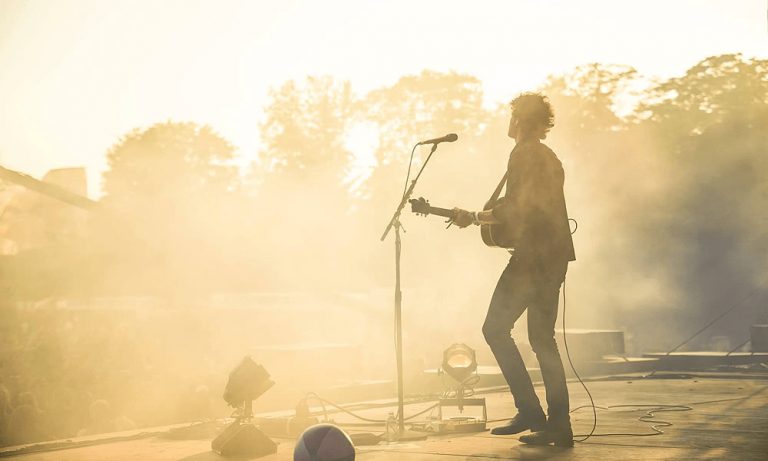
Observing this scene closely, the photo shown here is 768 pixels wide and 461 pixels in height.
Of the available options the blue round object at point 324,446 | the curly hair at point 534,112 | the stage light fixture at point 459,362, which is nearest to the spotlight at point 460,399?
the stage light fixture at point 459,362

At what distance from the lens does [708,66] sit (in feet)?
134

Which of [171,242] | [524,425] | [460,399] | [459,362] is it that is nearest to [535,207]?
[524,425]

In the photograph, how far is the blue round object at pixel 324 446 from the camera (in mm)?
5387

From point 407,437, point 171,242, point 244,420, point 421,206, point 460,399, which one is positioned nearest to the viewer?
point 421,206

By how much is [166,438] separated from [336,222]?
28.1 meters

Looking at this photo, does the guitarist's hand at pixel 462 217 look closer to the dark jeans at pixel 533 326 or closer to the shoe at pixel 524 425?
the dark jeans at pixel 533 326

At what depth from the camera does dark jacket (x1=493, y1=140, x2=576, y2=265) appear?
637 centimetres

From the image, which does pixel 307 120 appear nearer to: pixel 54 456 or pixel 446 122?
pixel 446 122

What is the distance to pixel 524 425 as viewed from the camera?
→ 6637mm

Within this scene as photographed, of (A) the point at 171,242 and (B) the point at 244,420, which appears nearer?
(B) the point at 244,420

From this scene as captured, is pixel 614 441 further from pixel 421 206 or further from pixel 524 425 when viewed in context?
pixel 421 206

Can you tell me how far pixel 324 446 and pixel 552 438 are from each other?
193 cm

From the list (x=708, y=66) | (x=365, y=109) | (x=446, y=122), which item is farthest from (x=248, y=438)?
(x=365, y=109)

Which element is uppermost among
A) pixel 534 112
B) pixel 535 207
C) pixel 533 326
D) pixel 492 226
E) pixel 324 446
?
pixel 534 112
